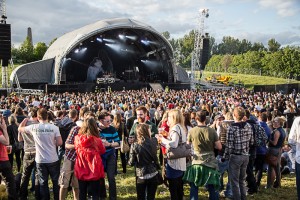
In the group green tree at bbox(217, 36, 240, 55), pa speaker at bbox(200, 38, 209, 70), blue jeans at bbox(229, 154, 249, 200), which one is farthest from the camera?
green tree at bbox(217, 36, 240, 55)

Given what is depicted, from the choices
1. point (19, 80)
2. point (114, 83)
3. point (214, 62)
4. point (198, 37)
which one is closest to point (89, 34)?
point (114, 83)

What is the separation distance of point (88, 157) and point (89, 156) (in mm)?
23

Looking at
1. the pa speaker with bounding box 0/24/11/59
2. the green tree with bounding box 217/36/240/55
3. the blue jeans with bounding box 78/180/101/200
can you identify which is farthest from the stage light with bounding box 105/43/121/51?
the green tree with bounding box 217/36/240/55

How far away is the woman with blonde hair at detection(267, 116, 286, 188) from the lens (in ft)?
20.3

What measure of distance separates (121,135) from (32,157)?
195 centimetres

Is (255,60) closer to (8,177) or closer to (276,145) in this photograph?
(276,145)

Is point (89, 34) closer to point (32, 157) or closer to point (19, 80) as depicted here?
point (19, 80)

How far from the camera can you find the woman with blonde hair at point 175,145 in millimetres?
4785

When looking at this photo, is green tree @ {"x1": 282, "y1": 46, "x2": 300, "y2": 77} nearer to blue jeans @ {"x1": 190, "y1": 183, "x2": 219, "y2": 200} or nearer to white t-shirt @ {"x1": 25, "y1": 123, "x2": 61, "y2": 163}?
blue jeans @ {"x1": 190, "y1": 183, "x2": 219, "y2": 200}

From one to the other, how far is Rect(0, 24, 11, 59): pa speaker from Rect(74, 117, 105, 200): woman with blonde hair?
21643 millimetres

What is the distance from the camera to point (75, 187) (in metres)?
5.34

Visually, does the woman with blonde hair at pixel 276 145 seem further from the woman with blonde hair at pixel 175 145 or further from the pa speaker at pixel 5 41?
the pa speaker at pixel 5 41

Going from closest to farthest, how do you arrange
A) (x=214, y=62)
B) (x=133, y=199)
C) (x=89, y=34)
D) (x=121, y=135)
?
(x=133, y=199) → (x=121, y=135) → (x=89, y=34) → (x=214, y=62)

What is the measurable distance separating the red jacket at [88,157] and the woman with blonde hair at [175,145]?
3.29 feet
